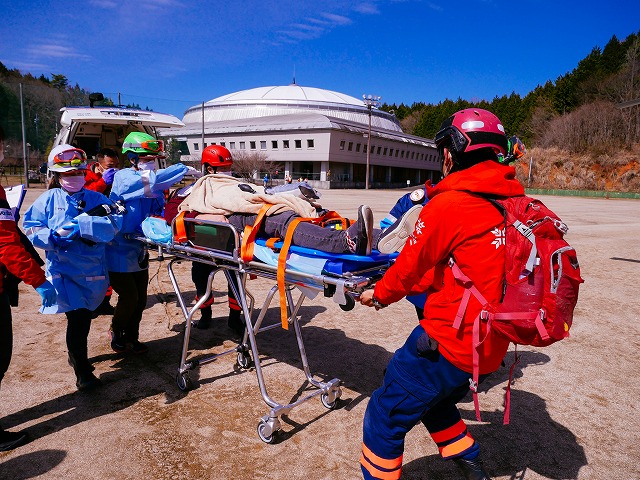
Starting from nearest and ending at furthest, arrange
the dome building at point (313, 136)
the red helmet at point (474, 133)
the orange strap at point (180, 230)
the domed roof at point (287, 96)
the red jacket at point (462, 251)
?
1. the red jacket at point (462, 251)
2. the red helmet at point (474, 133)
3. the orange strap at point (180, 230)
4. the dome building at point (313, 136)
5. the domed roof at point (287, 96)

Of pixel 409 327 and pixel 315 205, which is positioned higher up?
pixel 315 205

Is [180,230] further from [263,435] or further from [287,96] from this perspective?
[287,96]

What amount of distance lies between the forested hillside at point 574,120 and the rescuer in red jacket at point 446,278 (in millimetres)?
57914

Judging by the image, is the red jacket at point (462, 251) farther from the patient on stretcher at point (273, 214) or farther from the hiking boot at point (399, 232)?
the patient on stretcher at point (273, 214)

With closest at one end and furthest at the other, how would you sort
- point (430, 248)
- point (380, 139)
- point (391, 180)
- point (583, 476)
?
point (430, 248) < point (583, 476) < point (380, 139) < point (391, 180)

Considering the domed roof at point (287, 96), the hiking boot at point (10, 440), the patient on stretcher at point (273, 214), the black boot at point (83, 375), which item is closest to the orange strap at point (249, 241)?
the patient on stretcher at point (273, 214)

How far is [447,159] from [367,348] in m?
3.19

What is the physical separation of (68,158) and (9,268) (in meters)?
1.06

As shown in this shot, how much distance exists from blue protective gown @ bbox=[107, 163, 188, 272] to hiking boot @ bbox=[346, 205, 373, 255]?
2.17 meters

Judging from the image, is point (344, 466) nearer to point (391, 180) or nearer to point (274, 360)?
point (274, 360)

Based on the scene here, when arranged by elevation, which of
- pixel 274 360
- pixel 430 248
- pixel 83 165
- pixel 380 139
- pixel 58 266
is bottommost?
pixel 274 360

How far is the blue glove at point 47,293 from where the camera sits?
349 centimetres

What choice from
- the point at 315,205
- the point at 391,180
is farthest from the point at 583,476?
the point at 391,180

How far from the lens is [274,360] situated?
464 cm
